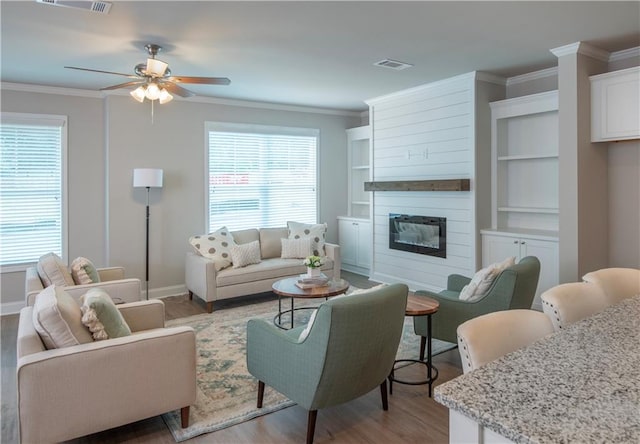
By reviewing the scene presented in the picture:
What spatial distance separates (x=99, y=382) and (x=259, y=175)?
4.71 metres

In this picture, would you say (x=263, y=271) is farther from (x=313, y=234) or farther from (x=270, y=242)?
(x=313, y=234)

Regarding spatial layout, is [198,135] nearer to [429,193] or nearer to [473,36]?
[429,193]

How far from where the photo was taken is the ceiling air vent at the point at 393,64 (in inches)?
173

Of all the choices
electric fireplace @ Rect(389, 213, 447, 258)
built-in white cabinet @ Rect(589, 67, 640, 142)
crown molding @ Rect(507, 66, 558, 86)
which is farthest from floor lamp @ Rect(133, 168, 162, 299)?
built-in white cabinet @ Rect(589, 67, 640, 142)

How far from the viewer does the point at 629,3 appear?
3.07 meters

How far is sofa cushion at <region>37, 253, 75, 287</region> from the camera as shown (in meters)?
3.68

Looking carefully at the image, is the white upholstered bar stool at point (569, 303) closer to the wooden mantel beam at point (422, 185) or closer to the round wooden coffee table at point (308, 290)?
the round wooden coffee table at point (308, 290)

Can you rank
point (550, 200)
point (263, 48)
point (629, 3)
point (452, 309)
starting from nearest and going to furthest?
point (629, 3) → point (452, 309) → point (263, 48) → point (550, 200)

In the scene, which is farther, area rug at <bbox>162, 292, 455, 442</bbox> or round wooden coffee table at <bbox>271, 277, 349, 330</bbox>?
round wooden coffee table at <bbox>271, 277, 349, 330</bbox>

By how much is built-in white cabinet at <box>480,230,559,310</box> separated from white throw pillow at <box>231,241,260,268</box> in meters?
2.79

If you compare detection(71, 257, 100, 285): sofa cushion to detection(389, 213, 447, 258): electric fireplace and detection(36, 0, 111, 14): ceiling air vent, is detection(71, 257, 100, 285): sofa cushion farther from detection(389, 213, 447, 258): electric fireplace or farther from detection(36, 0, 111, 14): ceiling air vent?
detection(389, 213, 447, 258): electric fireplace

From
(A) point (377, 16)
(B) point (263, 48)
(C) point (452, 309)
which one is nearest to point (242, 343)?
(C) point (452, 309)

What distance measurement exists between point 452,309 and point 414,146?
3002 mm

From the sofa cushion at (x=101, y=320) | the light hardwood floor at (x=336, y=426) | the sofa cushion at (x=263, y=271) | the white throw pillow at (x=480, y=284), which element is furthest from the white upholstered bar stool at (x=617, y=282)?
the sofa cushion at (x=263, y=271)
